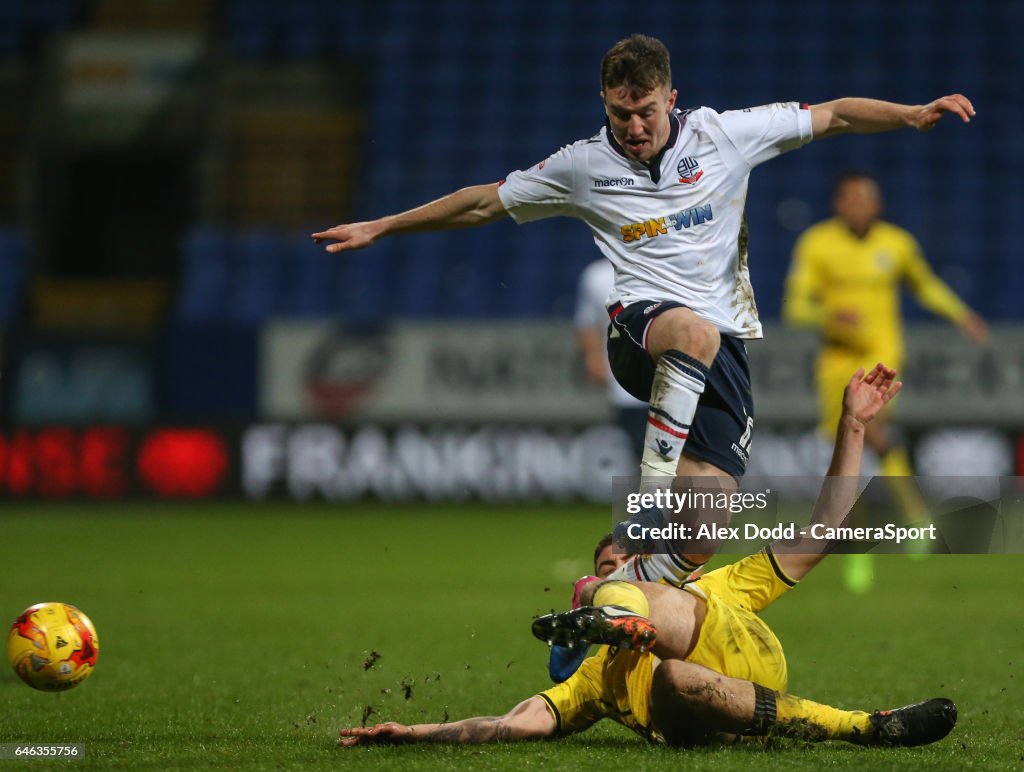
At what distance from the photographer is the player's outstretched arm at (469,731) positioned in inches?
187

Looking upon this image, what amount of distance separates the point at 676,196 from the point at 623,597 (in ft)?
5.10

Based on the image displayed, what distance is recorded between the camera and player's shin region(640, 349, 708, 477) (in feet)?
17.1

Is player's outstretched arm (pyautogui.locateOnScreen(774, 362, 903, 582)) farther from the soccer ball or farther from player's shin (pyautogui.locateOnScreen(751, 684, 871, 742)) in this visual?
the soccer ball

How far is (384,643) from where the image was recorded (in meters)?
7.34

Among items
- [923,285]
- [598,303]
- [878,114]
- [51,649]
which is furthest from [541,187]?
[923,285]

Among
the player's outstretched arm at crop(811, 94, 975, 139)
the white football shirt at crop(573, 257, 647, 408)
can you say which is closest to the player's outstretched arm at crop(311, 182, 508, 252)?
the player's outstretched arm at crop(811, 94, 975, 139)

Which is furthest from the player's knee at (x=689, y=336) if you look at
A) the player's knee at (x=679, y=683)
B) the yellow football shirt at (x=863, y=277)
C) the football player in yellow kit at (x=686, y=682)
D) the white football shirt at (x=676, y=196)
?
the yellow football shirt at (x=863, y=277)

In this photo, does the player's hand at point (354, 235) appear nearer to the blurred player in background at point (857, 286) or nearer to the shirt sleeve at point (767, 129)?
the shirt sleeve at point (767, 129)

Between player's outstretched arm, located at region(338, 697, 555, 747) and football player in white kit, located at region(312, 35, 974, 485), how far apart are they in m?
0.94

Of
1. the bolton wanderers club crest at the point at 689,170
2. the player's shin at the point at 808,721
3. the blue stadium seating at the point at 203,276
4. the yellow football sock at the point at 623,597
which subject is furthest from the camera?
the blue stadium seating at the point at 203,276

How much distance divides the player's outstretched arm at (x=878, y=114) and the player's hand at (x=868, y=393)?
817 mm

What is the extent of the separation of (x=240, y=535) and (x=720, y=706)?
28.5 feet

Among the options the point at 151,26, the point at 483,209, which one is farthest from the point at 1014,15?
the point at 483,209

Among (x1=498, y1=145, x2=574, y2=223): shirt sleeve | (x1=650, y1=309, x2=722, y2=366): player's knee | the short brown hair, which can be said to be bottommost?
(x1=650, y1=309, x2=722, y2=366): player's knee
